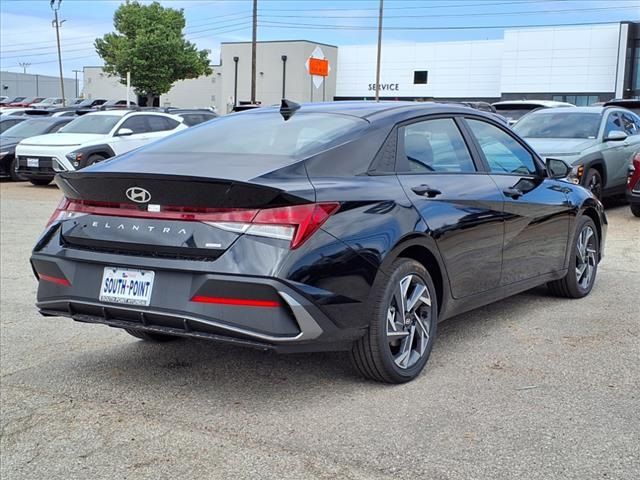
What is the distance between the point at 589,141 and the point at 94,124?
10.5 metres

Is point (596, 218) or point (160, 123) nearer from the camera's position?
point (596, 218)

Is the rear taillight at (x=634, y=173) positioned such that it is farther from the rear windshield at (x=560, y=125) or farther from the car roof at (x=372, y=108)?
the car roof at (x=372, y=108)

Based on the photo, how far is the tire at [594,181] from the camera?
1117 cm

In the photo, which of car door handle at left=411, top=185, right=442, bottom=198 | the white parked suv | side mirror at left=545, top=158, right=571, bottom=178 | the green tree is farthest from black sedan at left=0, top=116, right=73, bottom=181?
the green tree

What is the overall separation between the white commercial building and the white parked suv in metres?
39.9

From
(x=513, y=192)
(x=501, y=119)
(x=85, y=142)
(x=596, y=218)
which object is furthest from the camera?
(x=85, y=142)

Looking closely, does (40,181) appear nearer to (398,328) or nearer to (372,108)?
(372,108)

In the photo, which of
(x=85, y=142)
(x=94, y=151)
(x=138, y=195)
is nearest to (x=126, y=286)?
(x=138, y=195)

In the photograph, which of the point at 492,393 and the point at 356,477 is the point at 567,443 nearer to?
the point at 492,393

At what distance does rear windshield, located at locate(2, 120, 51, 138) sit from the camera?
19.5 meters

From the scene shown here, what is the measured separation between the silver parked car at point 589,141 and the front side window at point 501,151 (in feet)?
17.3

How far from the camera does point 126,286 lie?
3961 mm

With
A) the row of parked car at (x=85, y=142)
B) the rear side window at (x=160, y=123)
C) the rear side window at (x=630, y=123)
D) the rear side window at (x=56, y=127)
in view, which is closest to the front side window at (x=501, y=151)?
the rear side window at (x=630, y=123)

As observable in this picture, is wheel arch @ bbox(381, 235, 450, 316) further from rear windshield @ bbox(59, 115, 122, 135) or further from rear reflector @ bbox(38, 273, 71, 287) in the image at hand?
rear windshield @ bbox(59, 115, 122, 135)
